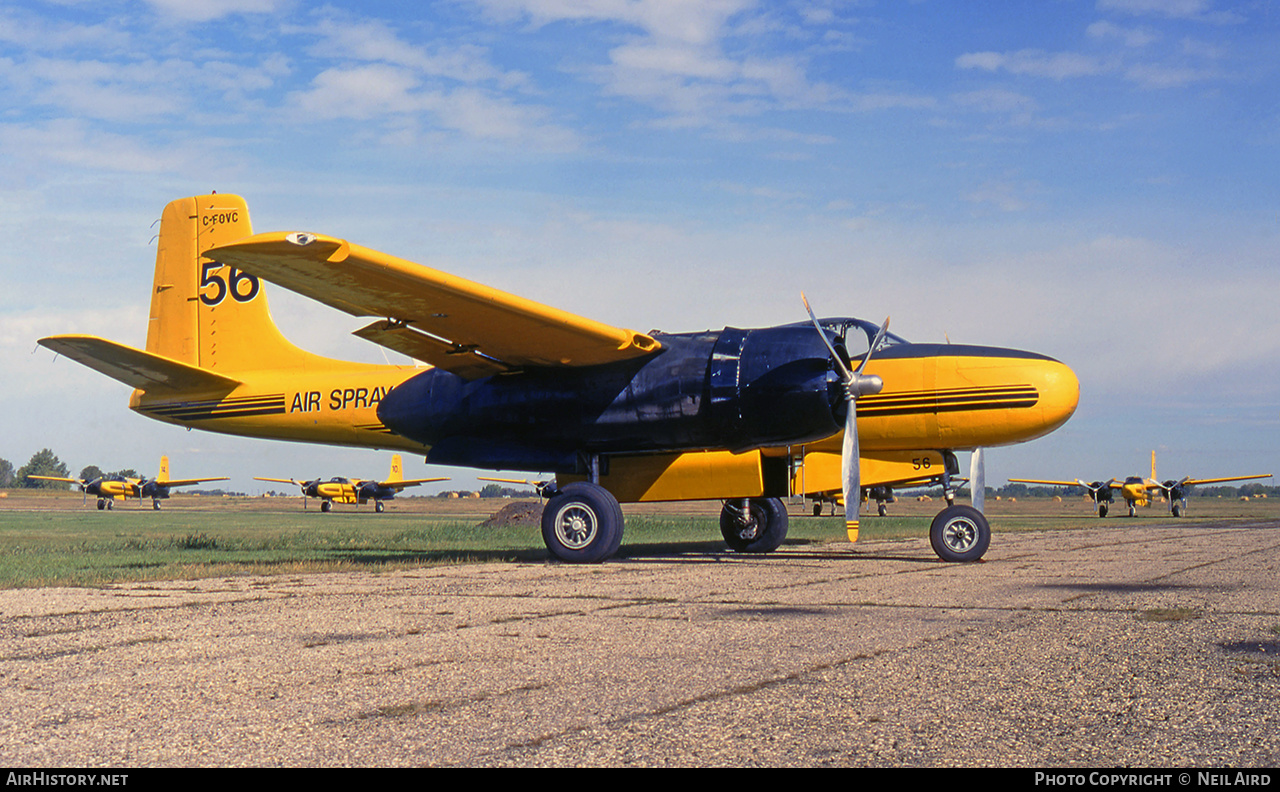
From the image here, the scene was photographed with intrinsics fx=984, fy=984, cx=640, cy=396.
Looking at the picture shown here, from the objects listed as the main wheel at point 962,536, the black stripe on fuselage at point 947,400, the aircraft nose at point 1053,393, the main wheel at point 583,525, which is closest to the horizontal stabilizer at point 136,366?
the main wheel at point 583,525

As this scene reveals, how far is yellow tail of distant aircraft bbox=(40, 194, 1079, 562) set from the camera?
1284 centimetres

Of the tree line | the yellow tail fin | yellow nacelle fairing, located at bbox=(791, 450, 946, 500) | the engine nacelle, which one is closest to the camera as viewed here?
the engine nacelle

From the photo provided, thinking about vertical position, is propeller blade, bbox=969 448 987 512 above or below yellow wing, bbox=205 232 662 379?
below

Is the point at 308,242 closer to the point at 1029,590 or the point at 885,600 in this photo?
the point at 885,600

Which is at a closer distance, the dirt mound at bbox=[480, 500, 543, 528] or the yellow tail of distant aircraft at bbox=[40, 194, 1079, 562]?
the yellow tail of distant aircraft at bbox=[40, 194, 1079, 562]

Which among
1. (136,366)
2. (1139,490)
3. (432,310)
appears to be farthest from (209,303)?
(1139,490)

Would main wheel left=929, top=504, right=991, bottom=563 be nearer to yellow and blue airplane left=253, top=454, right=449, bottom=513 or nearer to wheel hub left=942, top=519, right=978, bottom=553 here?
wheel hub left=942, top=519, right=978, bottom=553

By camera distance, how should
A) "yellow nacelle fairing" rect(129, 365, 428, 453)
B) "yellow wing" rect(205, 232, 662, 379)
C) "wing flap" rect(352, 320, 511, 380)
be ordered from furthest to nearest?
"yellow nacelle fairing" rect(129, 365, 428, 453) < "wing flap" rect(352, 320, 511, 380) < "yellow wing" rect(205, 232, 662, 379)

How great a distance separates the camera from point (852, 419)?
44.7 ft

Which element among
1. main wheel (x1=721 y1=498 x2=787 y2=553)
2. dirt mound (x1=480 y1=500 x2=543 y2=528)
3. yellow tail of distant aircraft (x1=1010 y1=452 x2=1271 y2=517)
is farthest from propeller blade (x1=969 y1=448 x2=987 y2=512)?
yellow tail of distant aircraft (x1=1010 y1=452 x2=1271 y2=517)

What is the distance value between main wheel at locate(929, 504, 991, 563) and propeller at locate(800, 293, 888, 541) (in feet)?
4.14

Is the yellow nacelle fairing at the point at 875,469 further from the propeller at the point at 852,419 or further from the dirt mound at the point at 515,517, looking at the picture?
the dirt mound at the point at 515,517

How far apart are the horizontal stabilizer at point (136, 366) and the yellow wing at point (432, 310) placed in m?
4.25

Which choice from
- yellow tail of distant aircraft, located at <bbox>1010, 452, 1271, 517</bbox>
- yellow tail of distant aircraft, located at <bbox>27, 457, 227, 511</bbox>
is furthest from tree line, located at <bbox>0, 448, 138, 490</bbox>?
yellow tail of distant aircraft, located at <bbox>1010, 452, 1271, 517</bbox>
